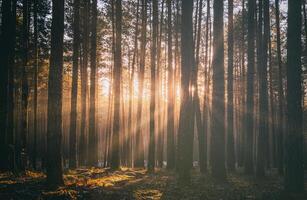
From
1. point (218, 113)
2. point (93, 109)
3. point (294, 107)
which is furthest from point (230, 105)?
point (93, 109)

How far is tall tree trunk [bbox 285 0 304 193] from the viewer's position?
10586 mm

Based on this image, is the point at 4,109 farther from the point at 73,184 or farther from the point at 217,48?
the point at 217,48

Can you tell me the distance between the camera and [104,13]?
2541 cm

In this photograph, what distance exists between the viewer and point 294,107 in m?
10.6

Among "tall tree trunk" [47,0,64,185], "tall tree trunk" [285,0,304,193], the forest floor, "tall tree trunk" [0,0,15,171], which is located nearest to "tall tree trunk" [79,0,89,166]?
"tall tree trunk" [0,0,15,171]

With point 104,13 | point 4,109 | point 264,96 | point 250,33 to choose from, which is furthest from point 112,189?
point 104,13

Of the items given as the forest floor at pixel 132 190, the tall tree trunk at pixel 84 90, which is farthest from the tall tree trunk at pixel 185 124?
the tall tree trunk at pixel 84 90

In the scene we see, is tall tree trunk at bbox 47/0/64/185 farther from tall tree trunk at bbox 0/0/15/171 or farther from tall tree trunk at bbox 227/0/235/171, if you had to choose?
tall tree trunk at bbox 227/0/235/171

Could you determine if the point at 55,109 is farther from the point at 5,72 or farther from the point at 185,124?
the point at 5,72

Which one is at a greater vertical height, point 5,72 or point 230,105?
point 5,72

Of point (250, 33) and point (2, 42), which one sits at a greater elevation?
point (250, 33)

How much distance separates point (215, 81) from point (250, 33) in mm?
5252

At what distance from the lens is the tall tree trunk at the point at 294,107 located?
10.6m

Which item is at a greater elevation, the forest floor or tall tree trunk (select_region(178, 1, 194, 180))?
tall tree trunk (select_region(178, 1, 194, 180))
